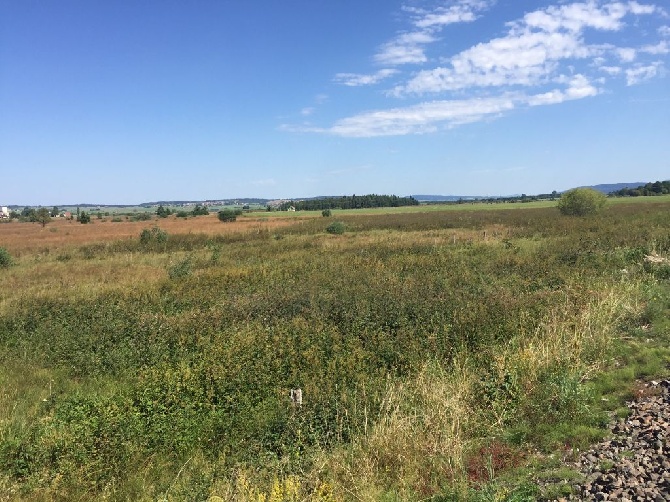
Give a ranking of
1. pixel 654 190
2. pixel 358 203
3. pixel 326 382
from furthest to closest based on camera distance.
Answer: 1. pixel 358 203
2. pixel 654 190
3. pixel 326 382

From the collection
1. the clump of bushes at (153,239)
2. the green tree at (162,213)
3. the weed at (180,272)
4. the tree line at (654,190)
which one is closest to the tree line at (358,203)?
the green tree at (162,213)

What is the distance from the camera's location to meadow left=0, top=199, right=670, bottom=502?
202 inches

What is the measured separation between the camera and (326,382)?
7.50 meters

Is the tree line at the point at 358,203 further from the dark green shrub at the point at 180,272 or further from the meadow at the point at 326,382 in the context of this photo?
the meadow at the point at 326,382

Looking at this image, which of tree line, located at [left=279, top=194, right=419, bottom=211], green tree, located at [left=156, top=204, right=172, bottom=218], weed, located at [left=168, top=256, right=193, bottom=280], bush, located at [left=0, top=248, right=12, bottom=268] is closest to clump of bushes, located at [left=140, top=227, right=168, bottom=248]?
bush, located at [left=0, top=248, right=12, bottom=268]

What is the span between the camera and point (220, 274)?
17.3m

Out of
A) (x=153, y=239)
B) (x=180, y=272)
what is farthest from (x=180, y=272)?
(x=153, y=239)

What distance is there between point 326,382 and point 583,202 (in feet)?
147

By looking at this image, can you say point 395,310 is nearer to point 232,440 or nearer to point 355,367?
point 355,367

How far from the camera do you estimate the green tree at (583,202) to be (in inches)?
1700

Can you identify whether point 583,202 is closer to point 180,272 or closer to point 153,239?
point 180,272

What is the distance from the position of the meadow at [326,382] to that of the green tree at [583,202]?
3229 centimetres

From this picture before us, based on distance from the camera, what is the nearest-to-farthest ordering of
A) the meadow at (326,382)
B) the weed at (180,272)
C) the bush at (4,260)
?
the meadow at (326,382) → the weed at (180,272) → the bush at (4,260)

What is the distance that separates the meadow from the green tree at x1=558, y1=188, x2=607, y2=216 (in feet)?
106
